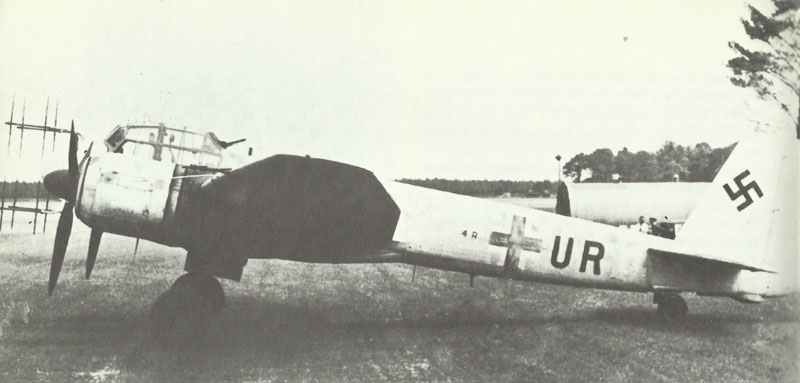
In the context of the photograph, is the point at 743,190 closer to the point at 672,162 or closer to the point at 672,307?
the point at 672,307

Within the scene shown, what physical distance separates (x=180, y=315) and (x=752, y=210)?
6821 mm

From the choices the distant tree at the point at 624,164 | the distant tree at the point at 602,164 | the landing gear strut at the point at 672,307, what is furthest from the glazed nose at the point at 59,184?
the distant tree at the point at 602,164

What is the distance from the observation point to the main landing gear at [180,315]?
5.51m

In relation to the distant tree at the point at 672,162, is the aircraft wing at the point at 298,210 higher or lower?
lower

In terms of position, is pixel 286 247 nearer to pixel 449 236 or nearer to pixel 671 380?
pixel 449 236

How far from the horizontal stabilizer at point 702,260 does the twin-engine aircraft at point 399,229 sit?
0.06 feet

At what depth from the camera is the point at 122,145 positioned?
241 inches

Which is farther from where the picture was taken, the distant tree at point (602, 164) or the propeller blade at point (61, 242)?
the distant tree at point (602, 164)

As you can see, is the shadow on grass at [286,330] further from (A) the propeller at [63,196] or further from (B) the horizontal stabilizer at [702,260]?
Answer: (B) the horizontal stabilizer at [702,260]

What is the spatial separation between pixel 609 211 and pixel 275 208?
49.9 ft

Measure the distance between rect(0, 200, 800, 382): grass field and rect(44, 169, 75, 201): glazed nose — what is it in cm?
144

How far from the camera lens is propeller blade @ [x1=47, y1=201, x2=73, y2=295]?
235 inches

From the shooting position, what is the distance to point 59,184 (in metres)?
6.01

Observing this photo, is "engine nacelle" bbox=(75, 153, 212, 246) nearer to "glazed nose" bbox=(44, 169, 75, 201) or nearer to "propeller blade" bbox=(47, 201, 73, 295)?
"glazed nose" bbox=(44, 169, 75, 201)
